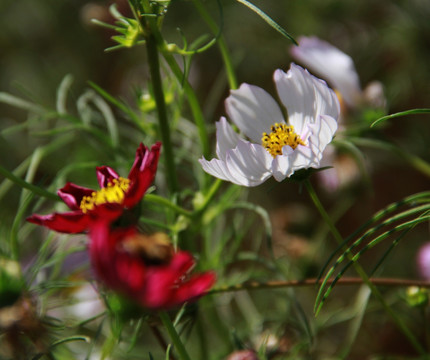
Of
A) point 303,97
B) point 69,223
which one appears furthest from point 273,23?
point 69,223

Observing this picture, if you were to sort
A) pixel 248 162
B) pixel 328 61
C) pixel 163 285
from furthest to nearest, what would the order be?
pixel 328 61, pixel 248 162, pixel 163 285

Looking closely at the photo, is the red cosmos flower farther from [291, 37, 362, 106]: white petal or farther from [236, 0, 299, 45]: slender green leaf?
[291, 37, 362, 106]: white petal

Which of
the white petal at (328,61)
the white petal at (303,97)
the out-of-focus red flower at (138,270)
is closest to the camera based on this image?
the out-of-focus red flower at (138,270)

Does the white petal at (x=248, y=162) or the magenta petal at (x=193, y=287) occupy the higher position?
the white petal at (x=248, y=162)

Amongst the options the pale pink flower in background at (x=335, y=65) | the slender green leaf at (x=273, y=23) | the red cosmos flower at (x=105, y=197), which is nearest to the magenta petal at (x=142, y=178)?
the red cosmos flower at (x=105, y=197)

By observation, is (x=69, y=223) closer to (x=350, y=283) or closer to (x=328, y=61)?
(x=350, y=283)

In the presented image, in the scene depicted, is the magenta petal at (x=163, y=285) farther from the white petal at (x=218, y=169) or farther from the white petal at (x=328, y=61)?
the white petal at (x=328, y=61)
